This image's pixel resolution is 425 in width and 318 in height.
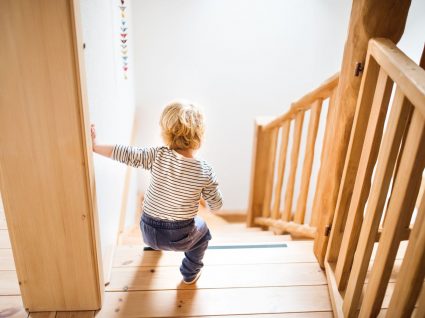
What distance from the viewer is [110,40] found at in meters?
2.04

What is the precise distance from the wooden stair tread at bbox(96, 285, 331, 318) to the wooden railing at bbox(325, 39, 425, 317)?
4.8 inches

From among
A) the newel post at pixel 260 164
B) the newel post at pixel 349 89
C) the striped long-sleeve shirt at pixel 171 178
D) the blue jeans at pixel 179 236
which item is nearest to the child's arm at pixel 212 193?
the striped long-sleeve shirt at pixel 171 178

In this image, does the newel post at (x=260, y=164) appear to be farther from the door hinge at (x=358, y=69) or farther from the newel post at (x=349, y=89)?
the door hinge at (x=358, y=69)

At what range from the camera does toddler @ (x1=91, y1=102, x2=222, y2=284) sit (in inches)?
56.6

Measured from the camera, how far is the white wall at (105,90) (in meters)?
1.50

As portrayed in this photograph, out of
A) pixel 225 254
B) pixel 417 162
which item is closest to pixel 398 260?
pixel 225 254

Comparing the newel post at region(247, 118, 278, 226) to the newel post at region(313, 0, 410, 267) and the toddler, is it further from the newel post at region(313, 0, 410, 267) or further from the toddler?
the toddler

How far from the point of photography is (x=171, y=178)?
147 centimetres

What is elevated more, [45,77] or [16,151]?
[45,77]

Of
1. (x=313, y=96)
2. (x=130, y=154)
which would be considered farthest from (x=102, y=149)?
(x=313, y=96)

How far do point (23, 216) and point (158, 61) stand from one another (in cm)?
266

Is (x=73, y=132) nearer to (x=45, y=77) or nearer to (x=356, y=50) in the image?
(x=45, y=77)

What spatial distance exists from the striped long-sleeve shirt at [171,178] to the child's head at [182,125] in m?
0.05

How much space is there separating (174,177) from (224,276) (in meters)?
0.60
